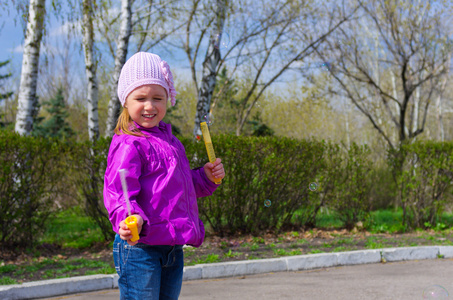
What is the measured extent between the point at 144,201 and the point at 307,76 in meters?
15.1

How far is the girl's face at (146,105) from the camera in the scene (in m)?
2.22

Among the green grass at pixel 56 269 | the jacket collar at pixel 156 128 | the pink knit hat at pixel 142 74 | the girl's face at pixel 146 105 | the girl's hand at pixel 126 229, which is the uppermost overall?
the pink knit hat at pixel 142 74

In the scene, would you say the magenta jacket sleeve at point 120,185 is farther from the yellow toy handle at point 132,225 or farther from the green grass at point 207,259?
the green grass at point 207,259

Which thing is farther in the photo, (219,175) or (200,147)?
(200,147)

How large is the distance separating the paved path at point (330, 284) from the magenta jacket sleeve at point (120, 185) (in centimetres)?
294

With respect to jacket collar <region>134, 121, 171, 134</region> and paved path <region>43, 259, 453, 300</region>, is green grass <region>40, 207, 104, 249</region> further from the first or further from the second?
jacket collar <region>134, 121, 171, 134</region>

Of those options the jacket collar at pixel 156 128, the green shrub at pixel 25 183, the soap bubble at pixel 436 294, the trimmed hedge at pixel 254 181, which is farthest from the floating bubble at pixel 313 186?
the jacket collar at pixel 156 128

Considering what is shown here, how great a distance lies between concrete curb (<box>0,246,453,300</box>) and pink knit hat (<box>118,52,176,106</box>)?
3.39m

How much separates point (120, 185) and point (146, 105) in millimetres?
429

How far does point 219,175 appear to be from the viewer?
2463 mm

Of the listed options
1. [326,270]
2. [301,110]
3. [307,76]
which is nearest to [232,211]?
[326,270]

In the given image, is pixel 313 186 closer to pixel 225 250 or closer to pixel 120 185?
pixel 225 250

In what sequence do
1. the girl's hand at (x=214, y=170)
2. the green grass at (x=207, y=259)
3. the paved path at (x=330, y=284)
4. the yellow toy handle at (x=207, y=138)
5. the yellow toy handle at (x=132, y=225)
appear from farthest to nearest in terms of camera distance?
the green grass at (x=207, y=259), the paved path at (x=330, y=284), the girl's hand at (x=214, y=170), the yellow toy handle at (x=207, y=138), the yellow toy handle at (x=132, y=225)

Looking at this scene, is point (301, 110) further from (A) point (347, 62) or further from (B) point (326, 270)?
(B) point (326, 270)
